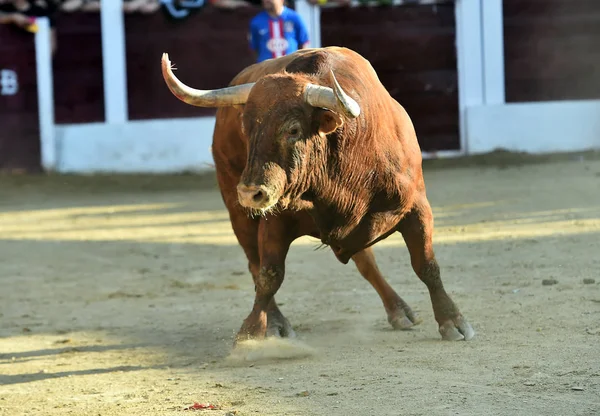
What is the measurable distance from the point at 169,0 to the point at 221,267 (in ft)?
19.4

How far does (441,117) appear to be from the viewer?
41.0 ft

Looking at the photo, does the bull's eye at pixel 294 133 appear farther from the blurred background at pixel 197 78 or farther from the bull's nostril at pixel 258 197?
the blurred background at pixel 197 78

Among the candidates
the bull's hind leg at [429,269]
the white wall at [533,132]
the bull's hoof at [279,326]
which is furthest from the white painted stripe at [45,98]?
the bull's hind leg at [429,269]

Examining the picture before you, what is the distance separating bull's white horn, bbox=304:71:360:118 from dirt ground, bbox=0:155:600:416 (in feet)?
3.13

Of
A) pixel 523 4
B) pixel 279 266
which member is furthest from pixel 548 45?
pixel 279 266

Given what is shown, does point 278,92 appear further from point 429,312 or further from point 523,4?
point 523,4

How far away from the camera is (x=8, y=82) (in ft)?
41.0

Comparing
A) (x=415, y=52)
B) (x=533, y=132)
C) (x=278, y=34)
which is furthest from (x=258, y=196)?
(x=533, y=132)

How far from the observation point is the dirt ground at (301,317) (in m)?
3.87

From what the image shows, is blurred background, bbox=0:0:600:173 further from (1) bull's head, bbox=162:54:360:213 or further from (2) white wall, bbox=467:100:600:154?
(1) bull's head, bbox=162:54:360:213

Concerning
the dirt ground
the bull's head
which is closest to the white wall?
the dirt ground

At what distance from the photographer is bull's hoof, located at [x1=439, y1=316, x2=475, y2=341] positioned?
4730 millimetres

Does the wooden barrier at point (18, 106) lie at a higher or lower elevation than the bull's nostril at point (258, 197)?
higher

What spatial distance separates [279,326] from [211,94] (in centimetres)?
110
